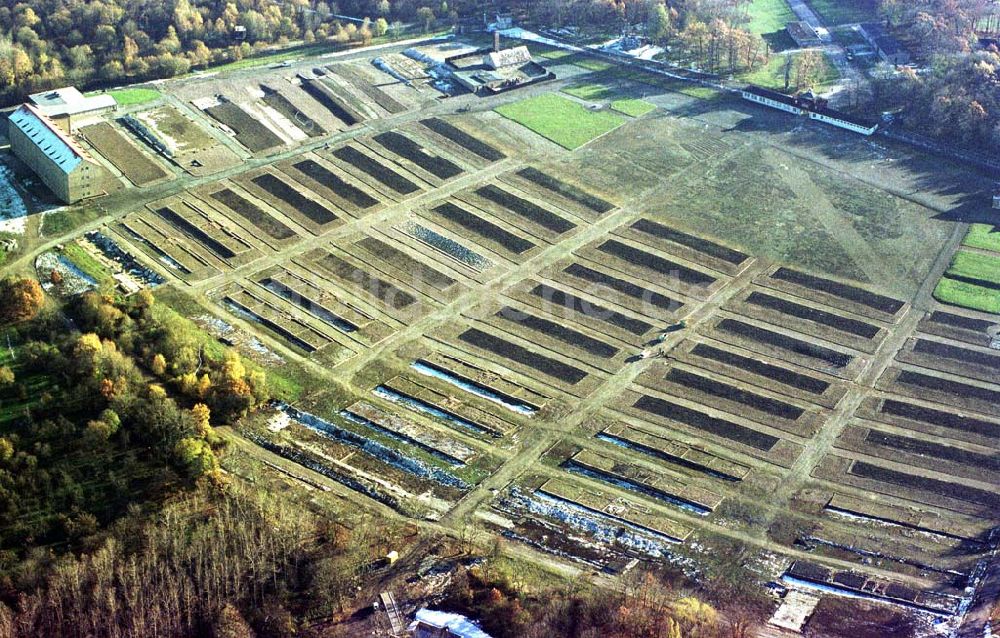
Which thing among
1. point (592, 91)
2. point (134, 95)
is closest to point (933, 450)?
point (592, 91)

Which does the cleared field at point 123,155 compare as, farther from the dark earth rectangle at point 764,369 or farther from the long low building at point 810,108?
the long low building at point 810,108

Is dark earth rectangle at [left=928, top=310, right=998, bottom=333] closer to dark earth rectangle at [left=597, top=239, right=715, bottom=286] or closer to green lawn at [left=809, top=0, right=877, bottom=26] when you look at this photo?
dark earth rectangle at [left=597, top=239, right=715, bottom=286]

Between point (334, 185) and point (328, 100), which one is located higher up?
point (328, 100)

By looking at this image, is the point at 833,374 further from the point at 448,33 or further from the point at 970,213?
the point at 448,33

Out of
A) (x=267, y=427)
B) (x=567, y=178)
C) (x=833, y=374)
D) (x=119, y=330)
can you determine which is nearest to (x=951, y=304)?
(x=833, y=374)

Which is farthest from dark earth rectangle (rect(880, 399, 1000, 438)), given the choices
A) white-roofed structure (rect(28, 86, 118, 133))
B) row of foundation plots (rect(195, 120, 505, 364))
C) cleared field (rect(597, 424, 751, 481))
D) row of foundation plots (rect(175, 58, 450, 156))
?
white-roofed structure (rect(28, 86, 118, 133))

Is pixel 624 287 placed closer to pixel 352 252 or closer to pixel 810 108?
pixel 352 252

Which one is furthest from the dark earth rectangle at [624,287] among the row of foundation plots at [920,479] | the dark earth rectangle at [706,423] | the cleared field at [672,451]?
the row of foundation plots at [920,479]
